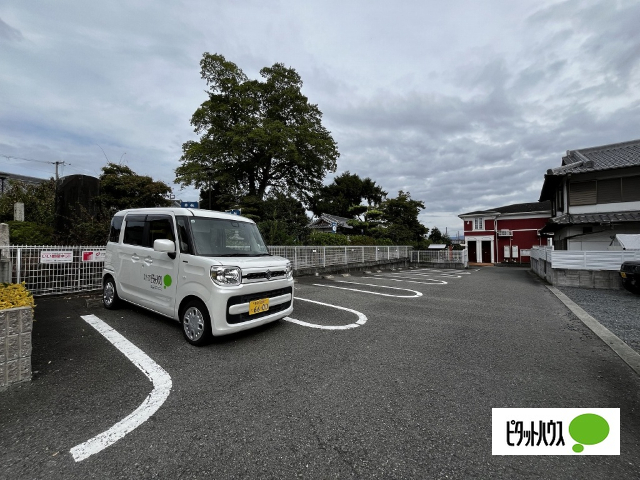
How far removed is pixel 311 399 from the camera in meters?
2.42

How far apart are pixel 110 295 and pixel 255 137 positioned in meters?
17.9

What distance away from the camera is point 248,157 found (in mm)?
23906

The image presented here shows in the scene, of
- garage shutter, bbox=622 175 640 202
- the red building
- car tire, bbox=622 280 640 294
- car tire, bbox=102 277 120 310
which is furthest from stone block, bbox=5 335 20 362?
the red building

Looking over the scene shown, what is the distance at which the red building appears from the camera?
29.7 meters

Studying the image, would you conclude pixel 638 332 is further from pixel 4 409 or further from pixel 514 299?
pixel 4 409

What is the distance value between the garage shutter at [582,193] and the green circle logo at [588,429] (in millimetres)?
16007

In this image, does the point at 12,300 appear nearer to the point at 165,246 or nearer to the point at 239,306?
the point at 165,246

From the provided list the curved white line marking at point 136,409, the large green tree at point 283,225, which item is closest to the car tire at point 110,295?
the curved white line marking at point 136,409

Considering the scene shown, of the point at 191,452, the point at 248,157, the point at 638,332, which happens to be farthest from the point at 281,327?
the point at 248,157

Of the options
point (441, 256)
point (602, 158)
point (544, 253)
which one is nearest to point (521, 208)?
point (441, 256)

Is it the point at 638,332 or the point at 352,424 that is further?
the point at 638,332

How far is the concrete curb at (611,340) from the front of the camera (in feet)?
10.7

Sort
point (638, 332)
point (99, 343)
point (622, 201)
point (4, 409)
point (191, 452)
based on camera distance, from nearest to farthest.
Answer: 1. point (191, 452)
2. point (4, 409)
3. point (99, 343)
4. point (638, 332)
5. point (622, 201)

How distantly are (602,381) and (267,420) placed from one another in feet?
10.7
